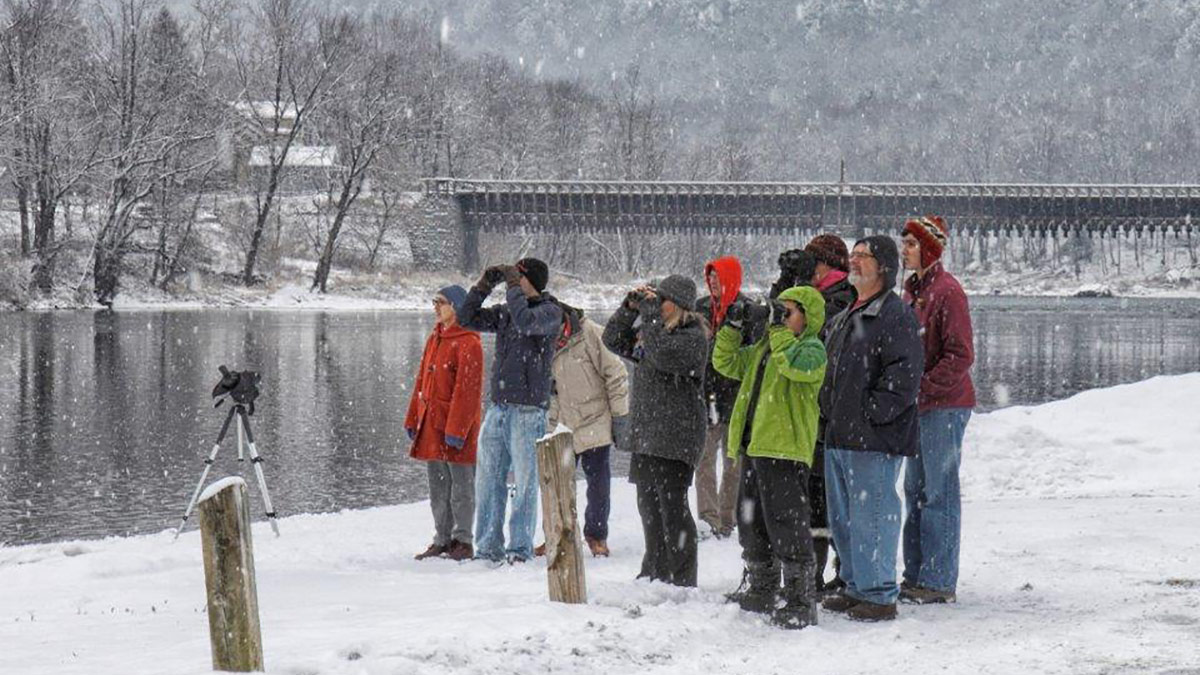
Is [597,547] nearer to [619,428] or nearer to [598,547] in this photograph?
[598,547]

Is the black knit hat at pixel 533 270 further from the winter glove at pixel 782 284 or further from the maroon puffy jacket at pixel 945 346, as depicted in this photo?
the maroon puffy jacket at pixel 945 346

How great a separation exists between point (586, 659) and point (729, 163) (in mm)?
120787

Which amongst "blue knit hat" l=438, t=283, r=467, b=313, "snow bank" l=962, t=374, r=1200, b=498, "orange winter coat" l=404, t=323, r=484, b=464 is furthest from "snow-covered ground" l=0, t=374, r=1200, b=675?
"blue knit hat" l=438, t=283, r=467, b=313

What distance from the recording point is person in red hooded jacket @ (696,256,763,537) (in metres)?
8.75

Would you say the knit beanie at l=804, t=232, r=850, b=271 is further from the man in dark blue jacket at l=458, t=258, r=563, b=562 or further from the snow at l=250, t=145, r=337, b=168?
the snow at l=250, t=145, r=337, b=168

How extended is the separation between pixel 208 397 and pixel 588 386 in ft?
57.9

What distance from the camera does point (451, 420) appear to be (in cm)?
1024

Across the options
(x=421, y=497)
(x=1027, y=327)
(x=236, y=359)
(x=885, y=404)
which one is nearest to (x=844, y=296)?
(x=885, y=404)

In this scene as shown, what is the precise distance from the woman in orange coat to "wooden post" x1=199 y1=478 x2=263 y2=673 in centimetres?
401

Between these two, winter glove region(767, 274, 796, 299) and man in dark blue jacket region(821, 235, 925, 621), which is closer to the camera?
man in dark blue jacket region(821, 235, 925, 621)

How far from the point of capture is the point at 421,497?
16.7 metres

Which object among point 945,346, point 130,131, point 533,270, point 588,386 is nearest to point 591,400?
point 588,386

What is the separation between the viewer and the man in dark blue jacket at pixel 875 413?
7.96 meters

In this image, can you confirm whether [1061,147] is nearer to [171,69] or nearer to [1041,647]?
[171,69]
